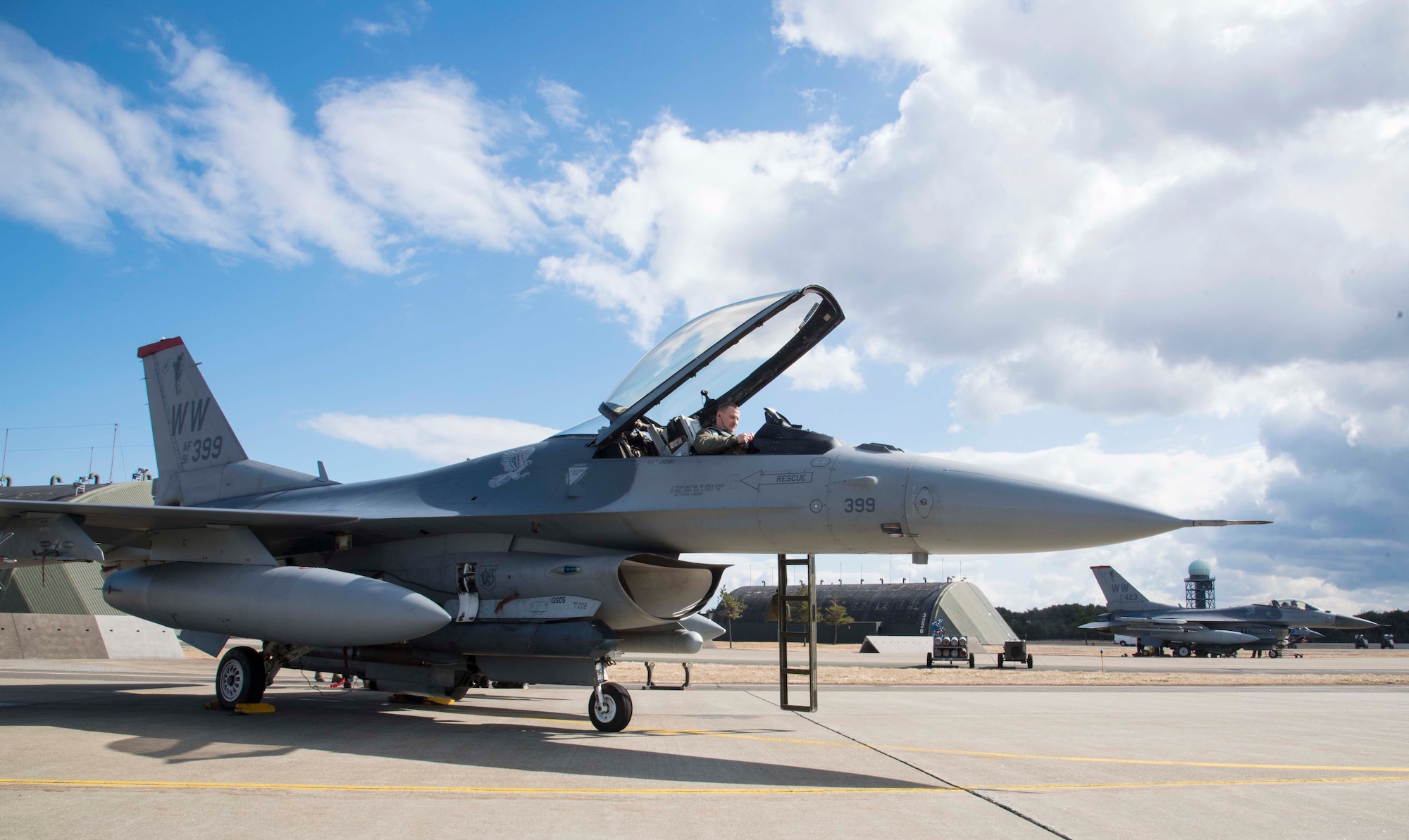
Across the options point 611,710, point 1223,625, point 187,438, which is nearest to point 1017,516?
point 611,710

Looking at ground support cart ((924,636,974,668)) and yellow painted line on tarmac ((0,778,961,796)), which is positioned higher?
yellow painted line on tarmac ((0,778,961,796))

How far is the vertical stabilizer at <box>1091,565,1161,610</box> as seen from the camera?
52.5 meters

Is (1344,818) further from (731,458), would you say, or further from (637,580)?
(637,580)

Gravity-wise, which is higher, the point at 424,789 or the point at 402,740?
the point at 424,789

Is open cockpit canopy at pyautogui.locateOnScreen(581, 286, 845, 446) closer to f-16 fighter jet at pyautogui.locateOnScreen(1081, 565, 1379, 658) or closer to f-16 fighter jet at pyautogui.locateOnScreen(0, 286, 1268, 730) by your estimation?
f-16 fighter jet at pyautogui.locateOnScreen(0, 286, 1268, 730)

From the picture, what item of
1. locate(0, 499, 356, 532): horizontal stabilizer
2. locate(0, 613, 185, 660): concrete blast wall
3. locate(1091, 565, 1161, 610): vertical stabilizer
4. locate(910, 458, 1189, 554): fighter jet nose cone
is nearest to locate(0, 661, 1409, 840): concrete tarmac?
locate(910, 458, 1189, 554): fighter jet nose cone

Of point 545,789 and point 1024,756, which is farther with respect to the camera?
point 1024,756

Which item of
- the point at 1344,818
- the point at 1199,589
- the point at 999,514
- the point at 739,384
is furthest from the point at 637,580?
the point at 1199,589

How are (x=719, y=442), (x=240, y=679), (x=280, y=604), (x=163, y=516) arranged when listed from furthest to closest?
(x=240, y=679) → (x=163, y=516) → (x=719, y=442) → (x=280, y=604)

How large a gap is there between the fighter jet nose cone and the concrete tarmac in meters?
1.63

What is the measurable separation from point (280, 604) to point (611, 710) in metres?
3.22

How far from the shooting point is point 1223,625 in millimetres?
46656

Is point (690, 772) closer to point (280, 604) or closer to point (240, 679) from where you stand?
point (280, 604)

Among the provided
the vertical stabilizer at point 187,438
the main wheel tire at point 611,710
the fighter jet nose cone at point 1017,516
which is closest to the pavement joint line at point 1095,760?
the main wheel tire at point 611,710
